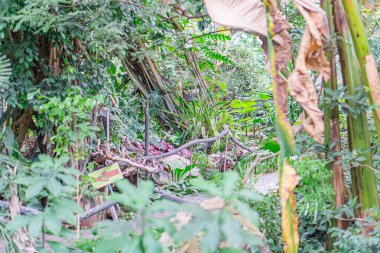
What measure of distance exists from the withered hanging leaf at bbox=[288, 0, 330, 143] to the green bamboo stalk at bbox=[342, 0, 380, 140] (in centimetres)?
44

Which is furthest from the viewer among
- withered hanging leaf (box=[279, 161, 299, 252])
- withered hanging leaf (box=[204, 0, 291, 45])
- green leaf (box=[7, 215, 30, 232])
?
withered hanging leaf (box=[204, 0, 291, 45])

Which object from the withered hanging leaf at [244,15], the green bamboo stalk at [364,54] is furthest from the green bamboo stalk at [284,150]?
the green bamboo stalk at [364,54]

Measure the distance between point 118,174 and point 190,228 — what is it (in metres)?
2.67

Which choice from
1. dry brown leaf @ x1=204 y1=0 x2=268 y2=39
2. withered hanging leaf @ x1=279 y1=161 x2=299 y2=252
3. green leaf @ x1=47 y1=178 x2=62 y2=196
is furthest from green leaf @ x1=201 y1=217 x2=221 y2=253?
dry brown leaf @ x1=204 y1=0 x2=268 y2=39

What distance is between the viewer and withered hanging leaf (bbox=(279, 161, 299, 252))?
2.60 metres

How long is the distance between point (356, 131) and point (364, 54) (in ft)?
1.48

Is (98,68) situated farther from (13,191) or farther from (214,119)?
(214,119)

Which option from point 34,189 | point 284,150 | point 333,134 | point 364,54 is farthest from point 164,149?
point 34,189

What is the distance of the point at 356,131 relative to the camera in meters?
3.19

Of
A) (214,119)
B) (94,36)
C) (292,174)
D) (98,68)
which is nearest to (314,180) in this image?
(292,174)

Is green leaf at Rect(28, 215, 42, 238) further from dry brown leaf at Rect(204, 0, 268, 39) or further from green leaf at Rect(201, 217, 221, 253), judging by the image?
dry brown leaf at Rect(204, 0, 268, 39)

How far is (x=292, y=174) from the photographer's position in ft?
8.52

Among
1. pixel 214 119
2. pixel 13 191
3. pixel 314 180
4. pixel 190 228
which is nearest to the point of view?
pixel 190 228

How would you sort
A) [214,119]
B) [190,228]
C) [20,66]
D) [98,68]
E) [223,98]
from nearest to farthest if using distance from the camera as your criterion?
1. [190,228]
2. [20,66]
3. [98,68]
4. [214,119]
5. [223,98]
